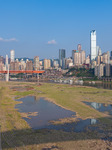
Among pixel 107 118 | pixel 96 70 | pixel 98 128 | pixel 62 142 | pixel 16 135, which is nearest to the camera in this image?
pixel 62 142

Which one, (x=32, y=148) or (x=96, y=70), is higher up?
(x=96, y=70)

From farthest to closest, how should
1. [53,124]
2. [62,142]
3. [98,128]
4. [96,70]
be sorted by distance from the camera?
[96,70]
[53,124]
[98,128]
[62,142]

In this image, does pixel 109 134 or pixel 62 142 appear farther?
pixel 109 134

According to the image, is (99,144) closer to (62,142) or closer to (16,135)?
(62,142)

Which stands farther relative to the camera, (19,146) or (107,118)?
(107,118)

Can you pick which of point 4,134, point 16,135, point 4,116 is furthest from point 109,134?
point 4,116

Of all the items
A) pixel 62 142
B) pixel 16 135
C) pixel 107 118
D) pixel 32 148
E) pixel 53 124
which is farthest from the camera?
pixel 107 118

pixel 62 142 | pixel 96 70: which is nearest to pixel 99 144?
pixel 62 142

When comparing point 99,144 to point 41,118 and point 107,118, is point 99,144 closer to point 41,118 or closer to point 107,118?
point 107,118

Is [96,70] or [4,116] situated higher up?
[96,70]
